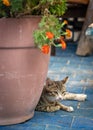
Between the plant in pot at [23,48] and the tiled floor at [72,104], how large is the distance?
134 millimetres

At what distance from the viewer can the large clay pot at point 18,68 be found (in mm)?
1951

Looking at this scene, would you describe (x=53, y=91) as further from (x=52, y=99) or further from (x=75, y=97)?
(x=75, y=97)

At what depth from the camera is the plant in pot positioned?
188 centimetres

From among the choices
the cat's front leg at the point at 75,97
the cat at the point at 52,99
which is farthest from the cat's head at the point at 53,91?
the cat's front leg at the point at 75,97

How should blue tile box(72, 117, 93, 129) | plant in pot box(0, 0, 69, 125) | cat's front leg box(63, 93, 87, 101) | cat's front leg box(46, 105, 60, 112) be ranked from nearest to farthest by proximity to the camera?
1. plant in pot box(0, 0, 69, 125)
2. blue tile box(72, 117, 93, 129)
3. cat's front leg box(46, 105, 60, 112)
4. cat's front leg box(63, 93, 87, 101)

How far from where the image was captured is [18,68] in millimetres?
1994

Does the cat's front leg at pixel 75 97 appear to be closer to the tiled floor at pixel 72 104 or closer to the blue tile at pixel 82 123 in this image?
the tiled floor at pixel 72 104

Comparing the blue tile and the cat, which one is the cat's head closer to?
the cat

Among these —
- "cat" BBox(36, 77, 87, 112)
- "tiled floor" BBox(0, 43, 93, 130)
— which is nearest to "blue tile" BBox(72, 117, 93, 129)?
"tiled floor" BBox(0, 43, 93, 130)

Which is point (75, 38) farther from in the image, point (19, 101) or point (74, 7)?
point (19, 101)

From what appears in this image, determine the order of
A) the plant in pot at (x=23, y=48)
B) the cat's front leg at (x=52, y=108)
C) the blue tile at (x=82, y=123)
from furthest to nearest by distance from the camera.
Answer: the cat's front leg at (x=52, y=108) < the blue tile at (x=82, y=123) < the plant in pot at (x=23, y=48)

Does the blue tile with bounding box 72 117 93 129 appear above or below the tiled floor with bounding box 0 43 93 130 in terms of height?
above

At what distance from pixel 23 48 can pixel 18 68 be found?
0.11 metres

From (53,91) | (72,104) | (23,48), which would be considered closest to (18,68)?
(23,48)
